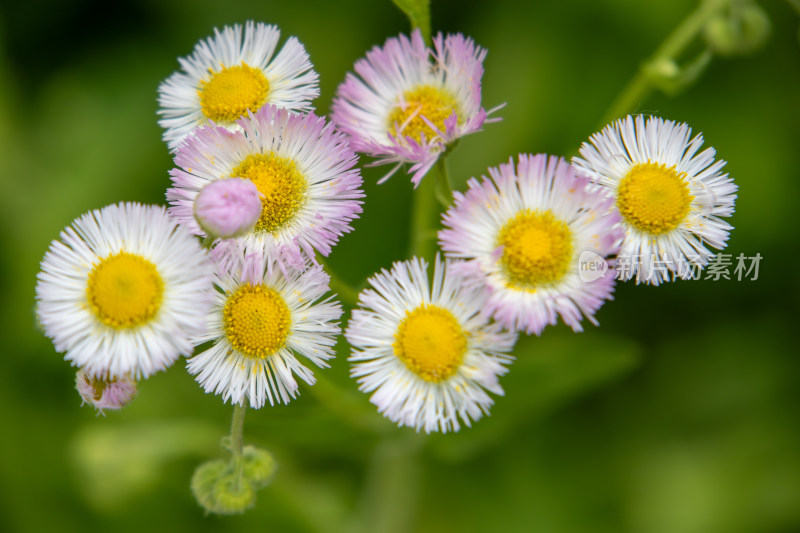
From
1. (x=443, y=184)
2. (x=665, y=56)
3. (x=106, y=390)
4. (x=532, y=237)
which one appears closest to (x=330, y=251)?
(x=443, y=184)

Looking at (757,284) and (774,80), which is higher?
(774,80)

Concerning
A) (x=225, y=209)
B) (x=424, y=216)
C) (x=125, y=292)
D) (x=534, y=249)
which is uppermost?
(x=424, y=216)

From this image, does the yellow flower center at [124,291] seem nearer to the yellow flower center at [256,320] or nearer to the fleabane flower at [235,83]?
the yellow flower center at [256,320]

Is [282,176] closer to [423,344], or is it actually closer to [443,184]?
[443,184]

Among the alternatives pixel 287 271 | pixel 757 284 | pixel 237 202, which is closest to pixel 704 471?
pixel 757 284

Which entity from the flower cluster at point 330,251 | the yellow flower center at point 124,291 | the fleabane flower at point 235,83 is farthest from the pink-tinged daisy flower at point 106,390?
the fleabane flower at point 235,83

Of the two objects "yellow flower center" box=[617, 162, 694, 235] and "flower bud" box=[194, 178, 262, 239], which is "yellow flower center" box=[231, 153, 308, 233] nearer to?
"flower bud" box=[194, 178, 262, 239]

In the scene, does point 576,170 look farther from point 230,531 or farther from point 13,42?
point 13,42

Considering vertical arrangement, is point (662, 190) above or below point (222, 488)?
above
